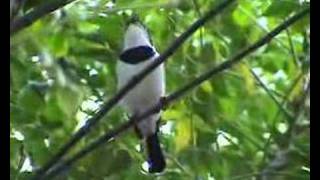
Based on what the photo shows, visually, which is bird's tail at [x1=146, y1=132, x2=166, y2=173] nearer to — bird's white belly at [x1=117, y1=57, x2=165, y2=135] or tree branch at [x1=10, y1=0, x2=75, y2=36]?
bird's white belly at [x1=117, y1=57, x2=165, y2=135]

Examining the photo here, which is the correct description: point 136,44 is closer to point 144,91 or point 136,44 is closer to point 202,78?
point 144,91

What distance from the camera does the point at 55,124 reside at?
5.43 feet

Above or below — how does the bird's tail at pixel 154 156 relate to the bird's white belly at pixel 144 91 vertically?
below

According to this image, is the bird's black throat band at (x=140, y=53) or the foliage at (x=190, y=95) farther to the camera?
the bird's black throat band at (x=140, y=53)

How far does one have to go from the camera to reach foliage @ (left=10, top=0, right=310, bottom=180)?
1559 millimetres

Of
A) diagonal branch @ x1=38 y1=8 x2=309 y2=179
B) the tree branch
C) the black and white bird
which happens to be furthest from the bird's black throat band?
the tree branch

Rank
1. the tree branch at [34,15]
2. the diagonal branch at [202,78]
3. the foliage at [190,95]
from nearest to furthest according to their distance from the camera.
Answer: the tree branch at [34,15] < the diagonal branch at [202,78] < the foliage at [190,95]

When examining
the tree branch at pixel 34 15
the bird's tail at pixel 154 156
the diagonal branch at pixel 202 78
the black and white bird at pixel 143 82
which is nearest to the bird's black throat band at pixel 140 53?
the black and white bird at pixel 143 82

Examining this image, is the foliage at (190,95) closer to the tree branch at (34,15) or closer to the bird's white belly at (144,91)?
the bird's white belly at (144,91)

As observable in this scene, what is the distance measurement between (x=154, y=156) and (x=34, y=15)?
78 cm

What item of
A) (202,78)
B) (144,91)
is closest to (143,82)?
(144,91)

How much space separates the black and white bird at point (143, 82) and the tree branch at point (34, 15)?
2.03 ft

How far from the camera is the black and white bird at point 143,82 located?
190 centimetres
